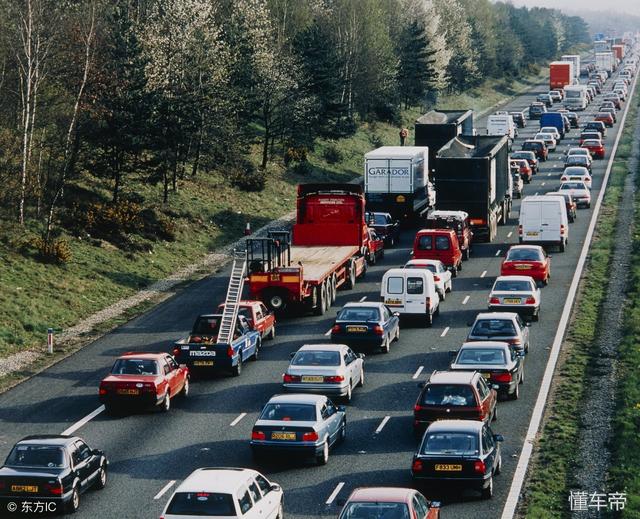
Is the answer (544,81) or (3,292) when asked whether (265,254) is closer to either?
(3,292)

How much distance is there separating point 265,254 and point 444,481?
19834 millimetres

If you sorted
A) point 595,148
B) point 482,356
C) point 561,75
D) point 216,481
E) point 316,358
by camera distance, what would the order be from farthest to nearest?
point 561,75 → point 595,148 → point 482,356 → point 316,358 → point 216,481

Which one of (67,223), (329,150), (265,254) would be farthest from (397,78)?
(265,254)

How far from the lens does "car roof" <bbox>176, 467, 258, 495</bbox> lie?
21.6m

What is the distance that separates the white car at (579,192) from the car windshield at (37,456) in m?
48.0

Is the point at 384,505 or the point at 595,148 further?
the point at 595,148

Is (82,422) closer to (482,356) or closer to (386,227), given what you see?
(482,356)

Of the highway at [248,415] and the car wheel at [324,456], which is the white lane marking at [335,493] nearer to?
the highway at [248,415]

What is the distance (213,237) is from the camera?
200ft

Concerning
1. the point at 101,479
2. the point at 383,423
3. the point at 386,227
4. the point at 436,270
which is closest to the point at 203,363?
the point at 383,423

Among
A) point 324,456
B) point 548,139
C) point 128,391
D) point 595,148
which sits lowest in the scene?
point 324,456

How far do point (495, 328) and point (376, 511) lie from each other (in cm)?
1652

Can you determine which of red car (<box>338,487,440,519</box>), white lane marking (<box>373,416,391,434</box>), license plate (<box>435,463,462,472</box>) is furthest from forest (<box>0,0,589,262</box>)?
red car (<box>338,487,440,519</box>)

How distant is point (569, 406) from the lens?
108 feet
